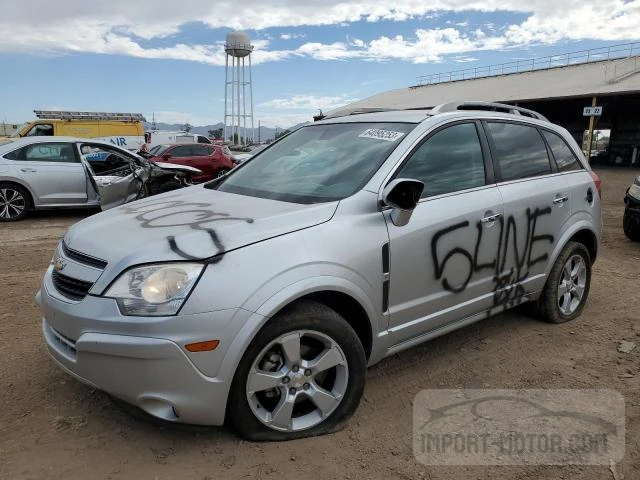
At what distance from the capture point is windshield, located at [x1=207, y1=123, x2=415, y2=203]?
305cm

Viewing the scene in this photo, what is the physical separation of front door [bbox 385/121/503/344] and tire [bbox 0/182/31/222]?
27.7 ft

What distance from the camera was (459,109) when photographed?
12.4 feet

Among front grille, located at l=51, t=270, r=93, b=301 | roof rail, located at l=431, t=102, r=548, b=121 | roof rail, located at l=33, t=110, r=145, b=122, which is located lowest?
front grille, located at l=51, t=270, r=93, b=301

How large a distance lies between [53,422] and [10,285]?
3136 millimetres

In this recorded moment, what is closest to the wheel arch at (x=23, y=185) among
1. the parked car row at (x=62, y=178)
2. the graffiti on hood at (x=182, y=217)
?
the parked car row at (x=62, y=178)

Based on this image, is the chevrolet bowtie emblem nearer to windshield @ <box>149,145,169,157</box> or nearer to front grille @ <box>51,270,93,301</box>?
front grille @ <box>51,270,93,301</box>

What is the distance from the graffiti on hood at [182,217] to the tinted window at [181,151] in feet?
47.1

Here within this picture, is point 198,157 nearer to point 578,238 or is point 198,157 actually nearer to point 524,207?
point 578,238

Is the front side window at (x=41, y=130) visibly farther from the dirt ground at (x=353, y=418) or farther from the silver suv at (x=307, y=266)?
the silver suv at (x=307, y=266)

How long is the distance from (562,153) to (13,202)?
8.90 meters

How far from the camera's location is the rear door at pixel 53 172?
9.24 m

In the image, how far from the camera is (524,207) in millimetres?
3688

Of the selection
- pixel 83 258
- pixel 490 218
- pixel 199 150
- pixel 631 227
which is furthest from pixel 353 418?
pixel 199 150

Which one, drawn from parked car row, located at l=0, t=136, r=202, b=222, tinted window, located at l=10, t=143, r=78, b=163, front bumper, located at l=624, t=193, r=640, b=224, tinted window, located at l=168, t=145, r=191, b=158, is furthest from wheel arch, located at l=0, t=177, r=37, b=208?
front bumper, located at l=624, t=193, r=640, b=224
